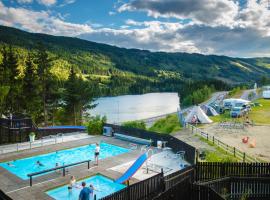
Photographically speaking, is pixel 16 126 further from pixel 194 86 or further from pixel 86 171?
pixel 194 86

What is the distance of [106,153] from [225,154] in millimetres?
8396

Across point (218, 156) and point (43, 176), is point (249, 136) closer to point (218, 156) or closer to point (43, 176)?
point (218, 156)

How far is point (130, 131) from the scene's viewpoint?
70.7ft

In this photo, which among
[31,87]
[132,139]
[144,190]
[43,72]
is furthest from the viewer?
[43,72]

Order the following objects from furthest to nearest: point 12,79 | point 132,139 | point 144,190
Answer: point 12,79 < point 132,139 < point 144,190

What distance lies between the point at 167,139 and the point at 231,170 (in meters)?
7.35

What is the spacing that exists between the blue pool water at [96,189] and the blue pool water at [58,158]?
2.46m

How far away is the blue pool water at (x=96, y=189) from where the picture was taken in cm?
1130

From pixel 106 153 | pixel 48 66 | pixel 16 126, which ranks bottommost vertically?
pixel 106 153

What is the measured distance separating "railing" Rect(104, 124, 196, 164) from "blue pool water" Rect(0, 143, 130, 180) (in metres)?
2.18

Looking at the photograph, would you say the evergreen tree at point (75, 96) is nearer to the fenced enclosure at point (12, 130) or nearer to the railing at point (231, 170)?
the fenced enclosure at point (12, 130)

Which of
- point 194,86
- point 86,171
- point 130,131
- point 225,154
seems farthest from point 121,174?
point 194,86

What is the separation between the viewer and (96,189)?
472 inches

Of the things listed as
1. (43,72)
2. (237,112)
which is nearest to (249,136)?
(237,112)
